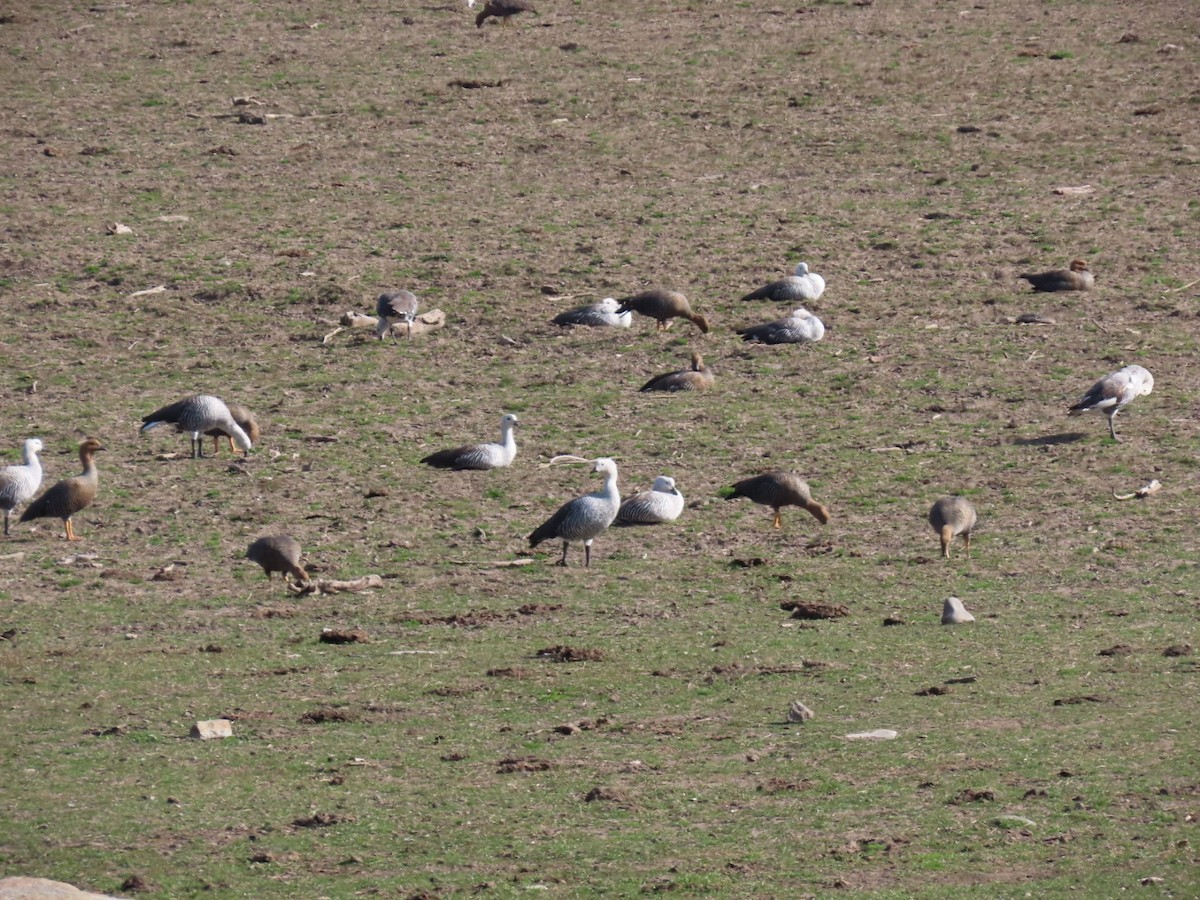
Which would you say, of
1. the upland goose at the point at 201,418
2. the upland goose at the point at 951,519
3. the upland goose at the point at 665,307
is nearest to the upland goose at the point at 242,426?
the upland goose at the point at 201,418

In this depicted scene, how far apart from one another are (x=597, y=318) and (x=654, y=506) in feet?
19.9

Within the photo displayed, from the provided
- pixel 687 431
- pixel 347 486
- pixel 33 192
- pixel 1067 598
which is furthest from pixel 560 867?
pixel 33 192

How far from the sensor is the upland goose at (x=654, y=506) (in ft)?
52.2

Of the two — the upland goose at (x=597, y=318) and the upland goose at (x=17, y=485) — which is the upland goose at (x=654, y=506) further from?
the upland goose at (x=597, y=318)

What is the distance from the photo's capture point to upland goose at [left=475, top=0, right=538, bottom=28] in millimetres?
33219

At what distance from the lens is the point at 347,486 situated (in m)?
17.1

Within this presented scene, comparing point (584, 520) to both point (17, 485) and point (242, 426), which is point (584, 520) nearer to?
point (242, 426)

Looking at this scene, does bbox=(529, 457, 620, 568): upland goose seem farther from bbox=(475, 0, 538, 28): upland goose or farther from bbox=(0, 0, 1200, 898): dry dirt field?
bbox=(475, 0, 538, 28): upland goose

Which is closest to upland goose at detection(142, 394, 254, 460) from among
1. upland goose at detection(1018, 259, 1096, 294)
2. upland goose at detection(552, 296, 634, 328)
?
upland goose at detection(552, 296, 634, 328)

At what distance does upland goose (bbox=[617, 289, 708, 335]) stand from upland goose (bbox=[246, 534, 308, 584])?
7.54 m

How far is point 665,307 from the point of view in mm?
21250

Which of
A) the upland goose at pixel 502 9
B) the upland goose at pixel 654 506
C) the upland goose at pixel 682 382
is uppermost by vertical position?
the upland goose at pixel 502 9

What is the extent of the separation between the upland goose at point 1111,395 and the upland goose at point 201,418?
7684 millimetres

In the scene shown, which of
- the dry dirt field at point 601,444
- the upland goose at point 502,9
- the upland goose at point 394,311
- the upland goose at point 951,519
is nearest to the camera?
Result: the dry dirt field at point 601,444
